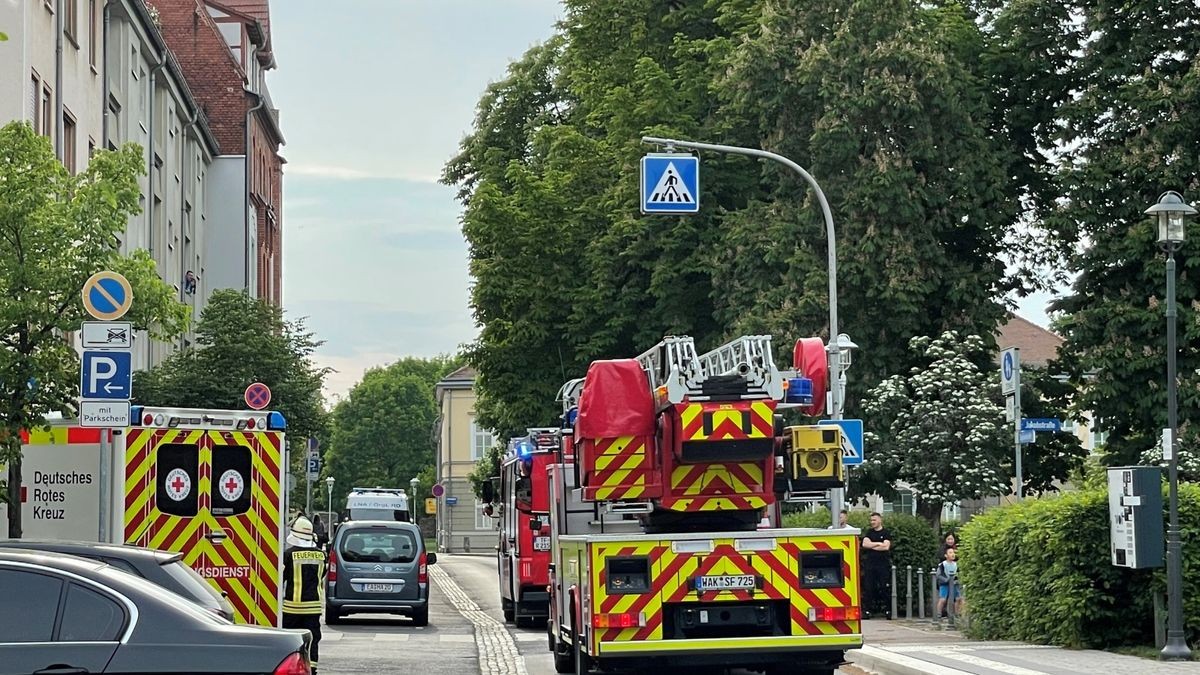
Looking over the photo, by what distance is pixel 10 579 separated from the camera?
27.2 feet

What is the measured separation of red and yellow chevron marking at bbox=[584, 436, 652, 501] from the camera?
50.1 feet

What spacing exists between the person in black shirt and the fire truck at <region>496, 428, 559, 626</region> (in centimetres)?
499

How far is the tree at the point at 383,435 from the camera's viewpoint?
134 metres

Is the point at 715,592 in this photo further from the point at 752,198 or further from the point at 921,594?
the point at 752,198

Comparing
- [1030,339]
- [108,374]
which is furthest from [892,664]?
[1030,339]

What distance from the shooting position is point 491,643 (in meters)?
24.7

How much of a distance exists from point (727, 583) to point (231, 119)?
59.2 meters

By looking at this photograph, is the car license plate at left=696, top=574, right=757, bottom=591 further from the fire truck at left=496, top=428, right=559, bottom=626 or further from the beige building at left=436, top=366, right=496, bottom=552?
the beige building at left=436, top=366, right=496, bottom=552

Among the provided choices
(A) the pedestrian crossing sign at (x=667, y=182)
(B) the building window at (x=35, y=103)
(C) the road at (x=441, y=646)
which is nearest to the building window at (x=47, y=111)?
(B) the building window at (x=35, y=103)

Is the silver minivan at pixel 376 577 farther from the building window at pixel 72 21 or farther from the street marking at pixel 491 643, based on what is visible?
the building window at pixel 72 21

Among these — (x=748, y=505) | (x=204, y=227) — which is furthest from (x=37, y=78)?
(x=204, y=227)

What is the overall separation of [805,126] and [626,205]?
4632mm

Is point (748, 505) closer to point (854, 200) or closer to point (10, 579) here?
point (10, 579)

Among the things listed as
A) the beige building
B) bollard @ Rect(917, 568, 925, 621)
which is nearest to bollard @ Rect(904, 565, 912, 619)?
bollard @ Rect(917, 568, 925, 621)
